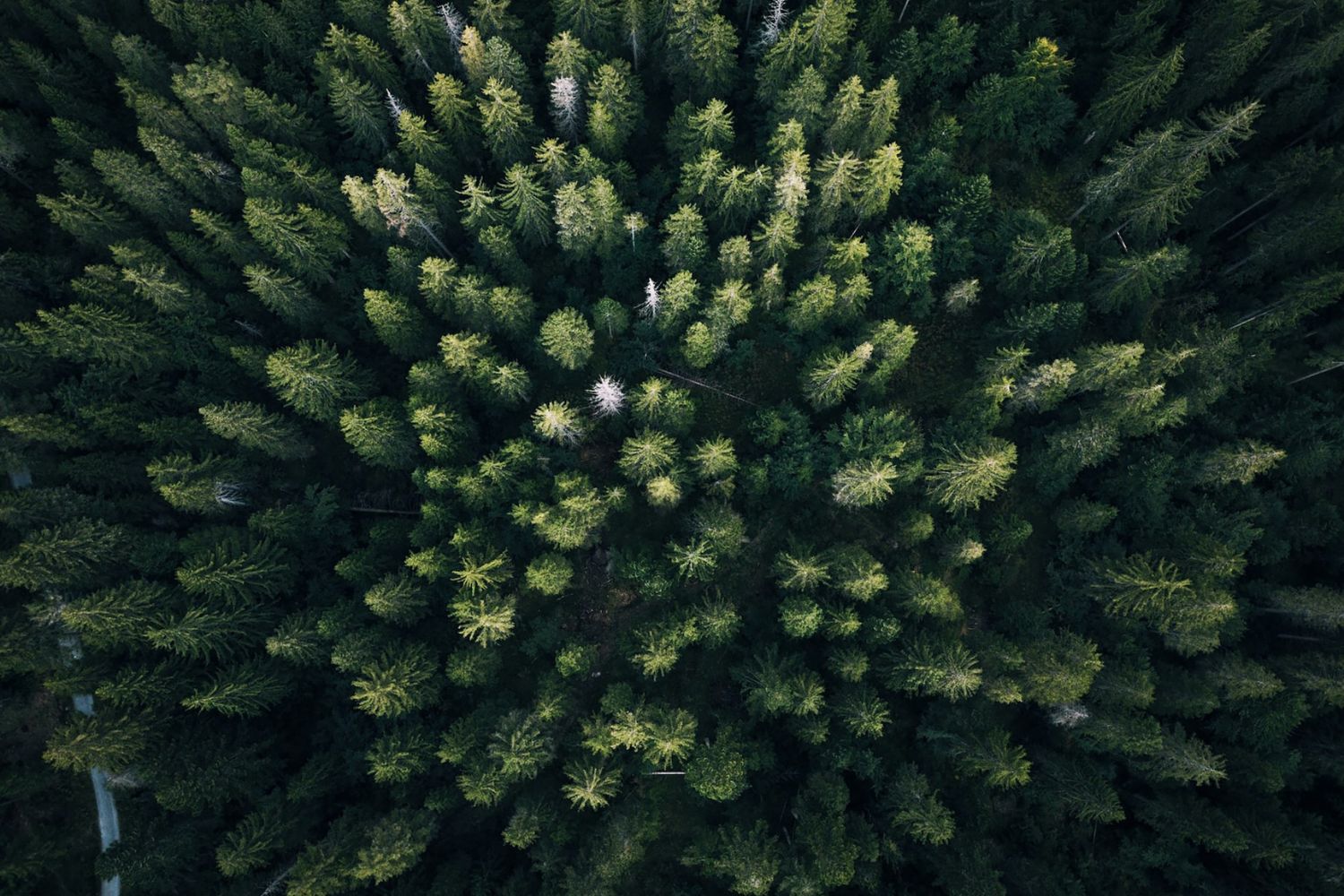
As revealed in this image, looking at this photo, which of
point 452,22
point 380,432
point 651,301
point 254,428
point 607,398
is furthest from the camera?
point 452,22

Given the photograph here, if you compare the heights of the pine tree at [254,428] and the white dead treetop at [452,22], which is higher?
the white dead treetop at [452,22]

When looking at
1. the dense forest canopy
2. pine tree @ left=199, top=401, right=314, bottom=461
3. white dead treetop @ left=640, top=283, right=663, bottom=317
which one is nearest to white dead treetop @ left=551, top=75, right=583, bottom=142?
the dense forest canopy

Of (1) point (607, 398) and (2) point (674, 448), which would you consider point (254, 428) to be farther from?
(2) point (674, 448)

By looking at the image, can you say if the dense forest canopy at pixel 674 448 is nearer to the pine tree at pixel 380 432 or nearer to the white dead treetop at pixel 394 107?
the pine tree at pixel 380 432

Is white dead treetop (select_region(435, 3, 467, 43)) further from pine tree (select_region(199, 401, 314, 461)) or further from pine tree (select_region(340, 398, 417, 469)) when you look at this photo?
pine tree (select_region(199, 401, 314, 461))

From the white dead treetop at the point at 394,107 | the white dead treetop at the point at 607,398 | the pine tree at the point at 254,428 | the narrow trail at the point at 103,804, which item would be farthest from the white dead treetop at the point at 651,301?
the narrow trail at the point at 103,804

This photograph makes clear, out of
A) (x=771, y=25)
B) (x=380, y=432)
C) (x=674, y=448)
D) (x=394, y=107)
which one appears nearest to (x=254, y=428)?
(x=380, y=432)
